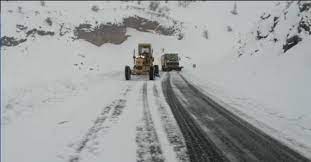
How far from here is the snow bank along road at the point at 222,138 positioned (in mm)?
6969

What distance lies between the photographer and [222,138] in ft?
27.0

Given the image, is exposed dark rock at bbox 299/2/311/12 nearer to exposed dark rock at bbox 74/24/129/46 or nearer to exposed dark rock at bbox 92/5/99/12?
exposed dark rock at bbox 74/24/129/46

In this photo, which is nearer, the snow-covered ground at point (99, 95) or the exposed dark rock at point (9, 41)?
the snow-covered ground at point (99, 95)

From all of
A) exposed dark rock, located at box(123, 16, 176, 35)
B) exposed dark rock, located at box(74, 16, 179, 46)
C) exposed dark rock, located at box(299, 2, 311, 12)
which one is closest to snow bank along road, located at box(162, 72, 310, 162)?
exposed dark rock, located at box(299, 2, 311, 12)

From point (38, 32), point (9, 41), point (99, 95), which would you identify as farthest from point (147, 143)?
point (38, 32)

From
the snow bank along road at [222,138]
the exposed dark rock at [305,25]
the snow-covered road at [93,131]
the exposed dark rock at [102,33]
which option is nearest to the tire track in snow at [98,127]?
the snow-covered road at [93,131]

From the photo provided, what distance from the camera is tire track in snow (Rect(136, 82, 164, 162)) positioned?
6.75 meters

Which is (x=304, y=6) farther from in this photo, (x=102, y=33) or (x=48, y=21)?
(x=48, y=21)

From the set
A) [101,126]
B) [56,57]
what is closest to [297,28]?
[101,126]

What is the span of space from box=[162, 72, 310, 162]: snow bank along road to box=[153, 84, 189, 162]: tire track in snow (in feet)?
0.39

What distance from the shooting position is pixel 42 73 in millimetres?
31328

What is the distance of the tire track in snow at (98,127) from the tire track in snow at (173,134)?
1.27 metres

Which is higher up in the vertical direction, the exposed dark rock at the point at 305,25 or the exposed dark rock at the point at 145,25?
the exposed dark rock at the point at 145,25

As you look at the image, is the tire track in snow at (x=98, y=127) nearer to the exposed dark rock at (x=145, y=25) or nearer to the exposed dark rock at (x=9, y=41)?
the exposed dark rock at (x=9, y=41)
